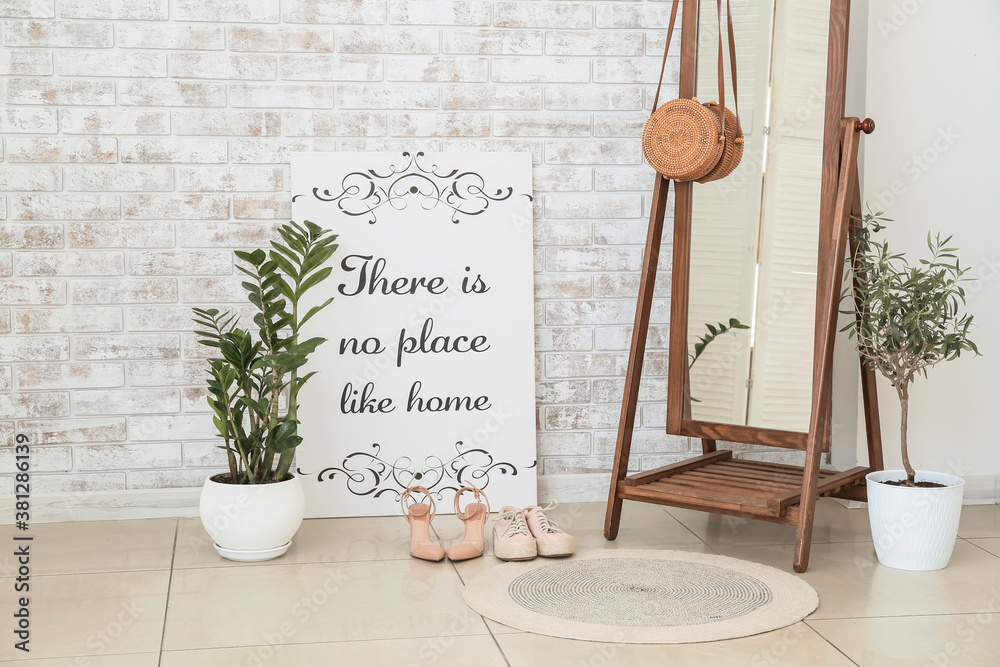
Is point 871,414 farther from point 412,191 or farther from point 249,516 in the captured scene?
point 249,516

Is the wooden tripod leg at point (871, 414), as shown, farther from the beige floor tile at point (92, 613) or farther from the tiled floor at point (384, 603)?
the beige floor tile at point (92, 613)

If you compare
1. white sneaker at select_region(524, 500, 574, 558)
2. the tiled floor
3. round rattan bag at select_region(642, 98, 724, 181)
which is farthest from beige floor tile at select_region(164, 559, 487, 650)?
round rattan bag at select_region(642, 98, 724, 181)

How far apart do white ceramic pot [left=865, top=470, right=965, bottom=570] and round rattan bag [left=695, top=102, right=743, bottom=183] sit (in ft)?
2.86

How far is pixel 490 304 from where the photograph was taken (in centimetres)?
269

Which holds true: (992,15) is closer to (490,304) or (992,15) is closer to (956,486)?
(956,486)

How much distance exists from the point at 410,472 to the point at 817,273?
4.11 ft

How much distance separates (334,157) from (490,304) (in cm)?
62

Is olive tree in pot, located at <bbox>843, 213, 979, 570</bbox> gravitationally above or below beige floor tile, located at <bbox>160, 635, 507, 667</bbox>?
above

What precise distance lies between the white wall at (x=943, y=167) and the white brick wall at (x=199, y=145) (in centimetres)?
65

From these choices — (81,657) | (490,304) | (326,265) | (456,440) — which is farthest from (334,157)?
(81,657)

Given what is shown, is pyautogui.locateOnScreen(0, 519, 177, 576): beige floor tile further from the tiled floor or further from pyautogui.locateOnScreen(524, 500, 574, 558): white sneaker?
pyautogui.locateOnScreen(524, 500, 574, 558): white sneaker

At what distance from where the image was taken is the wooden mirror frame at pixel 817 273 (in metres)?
2.20

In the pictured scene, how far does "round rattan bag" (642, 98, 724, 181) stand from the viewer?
7.50 feet

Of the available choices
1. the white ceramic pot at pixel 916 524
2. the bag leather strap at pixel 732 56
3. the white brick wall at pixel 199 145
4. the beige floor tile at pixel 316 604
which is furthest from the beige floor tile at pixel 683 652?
the bag leather strap at pixel 732 56
